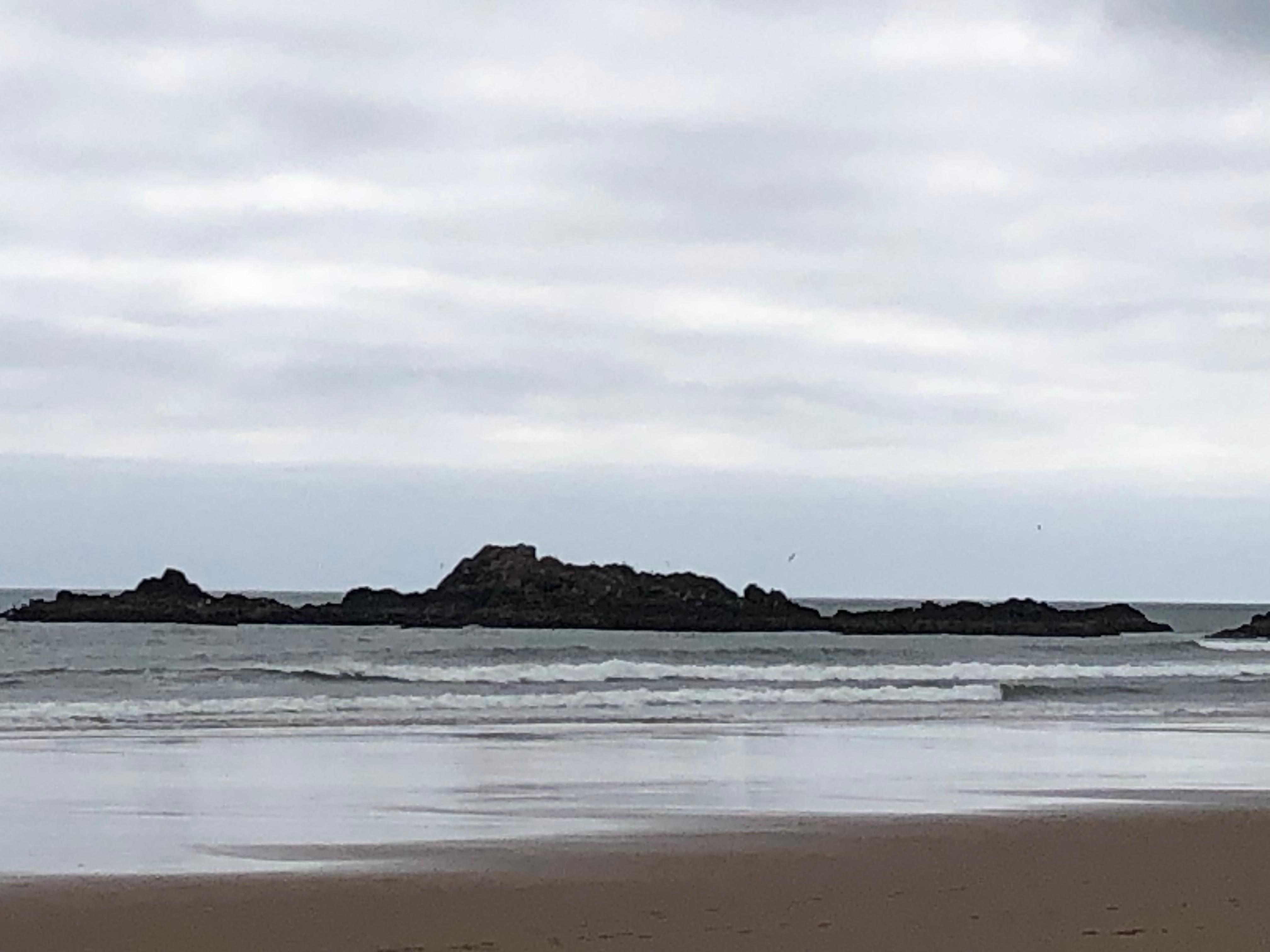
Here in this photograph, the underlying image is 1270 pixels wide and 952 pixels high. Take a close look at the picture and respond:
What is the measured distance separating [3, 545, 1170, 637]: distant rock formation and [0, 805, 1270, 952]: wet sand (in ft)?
210

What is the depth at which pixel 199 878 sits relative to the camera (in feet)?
32.7

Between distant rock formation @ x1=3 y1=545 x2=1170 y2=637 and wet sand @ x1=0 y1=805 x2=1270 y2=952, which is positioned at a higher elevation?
distant rock formation @ x1=3 y1=545 x2=1170 y2=637

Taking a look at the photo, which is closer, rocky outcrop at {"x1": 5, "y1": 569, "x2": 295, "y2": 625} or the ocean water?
the ocean water

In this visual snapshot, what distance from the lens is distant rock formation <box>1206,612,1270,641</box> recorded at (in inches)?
3029

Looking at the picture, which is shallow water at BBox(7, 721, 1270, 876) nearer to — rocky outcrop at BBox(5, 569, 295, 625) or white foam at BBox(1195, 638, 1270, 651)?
white foam at BBox(1195, 638, 1270, 651)

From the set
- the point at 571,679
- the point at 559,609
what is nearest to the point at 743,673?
the point at 571,679

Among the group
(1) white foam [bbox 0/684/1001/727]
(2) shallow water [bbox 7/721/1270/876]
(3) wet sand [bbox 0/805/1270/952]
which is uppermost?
(1) white foam [bbox 0/684/1001/727]

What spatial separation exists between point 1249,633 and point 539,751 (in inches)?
2557

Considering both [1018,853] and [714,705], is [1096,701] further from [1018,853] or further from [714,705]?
[1018,853]

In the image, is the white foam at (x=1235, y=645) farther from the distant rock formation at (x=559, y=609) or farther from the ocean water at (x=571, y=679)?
the distant rock formation at (x=559, y=609)

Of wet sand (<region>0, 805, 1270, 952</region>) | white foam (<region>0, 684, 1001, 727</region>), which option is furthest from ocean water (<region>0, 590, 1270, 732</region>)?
wet sand (<region>0, 805, 1270, 952</region>)

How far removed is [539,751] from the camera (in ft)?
65.1

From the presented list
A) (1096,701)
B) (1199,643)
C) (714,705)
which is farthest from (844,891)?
(1199,643)

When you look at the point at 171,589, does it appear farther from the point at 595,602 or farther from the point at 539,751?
the point at 539,751
